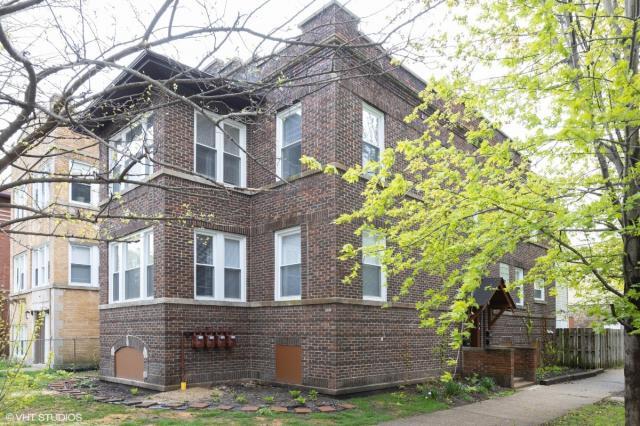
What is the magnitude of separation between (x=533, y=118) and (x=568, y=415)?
712 cm

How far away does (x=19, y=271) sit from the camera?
945 inches

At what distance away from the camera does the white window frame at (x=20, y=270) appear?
23.1 m

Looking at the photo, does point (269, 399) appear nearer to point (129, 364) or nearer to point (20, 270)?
point (129, 364)

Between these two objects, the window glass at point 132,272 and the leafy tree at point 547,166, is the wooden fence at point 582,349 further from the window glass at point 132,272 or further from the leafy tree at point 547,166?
the window glass at point 132,272

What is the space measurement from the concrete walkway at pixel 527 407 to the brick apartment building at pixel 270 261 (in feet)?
6.95

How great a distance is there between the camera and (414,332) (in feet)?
44.4

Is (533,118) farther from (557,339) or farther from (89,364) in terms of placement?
(89,364)

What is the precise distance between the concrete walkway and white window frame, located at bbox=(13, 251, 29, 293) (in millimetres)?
19788

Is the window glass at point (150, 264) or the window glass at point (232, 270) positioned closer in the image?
the window glass at point (150, 264)

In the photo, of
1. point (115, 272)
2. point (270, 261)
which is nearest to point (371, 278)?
point (270, 261)

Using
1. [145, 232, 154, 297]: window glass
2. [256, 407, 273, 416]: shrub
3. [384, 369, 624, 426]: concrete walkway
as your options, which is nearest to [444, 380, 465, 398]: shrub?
[384, 369, 624, 426]: concrete walkway

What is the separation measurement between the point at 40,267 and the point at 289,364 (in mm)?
14030

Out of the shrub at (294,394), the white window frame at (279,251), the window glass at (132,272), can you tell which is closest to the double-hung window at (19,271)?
the window glass at (132,272)

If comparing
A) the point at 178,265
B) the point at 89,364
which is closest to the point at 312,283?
the point at 178,265
